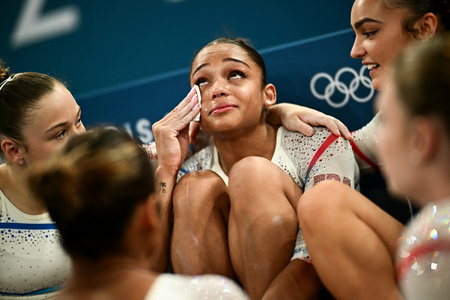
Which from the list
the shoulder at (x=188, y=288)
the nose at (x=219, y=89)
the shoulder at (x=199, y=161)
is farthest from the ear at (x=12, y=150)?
the shoulder at (x=188, y=288)

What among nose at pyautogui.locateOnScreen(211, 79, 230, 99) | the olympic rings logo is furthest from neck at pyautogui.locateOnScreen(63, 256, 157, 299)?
the olympic rings logo

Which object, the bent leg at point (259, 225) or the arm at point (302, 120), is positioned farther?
the arm at point (302, 120)

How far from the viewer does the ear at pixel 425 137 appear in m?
0.75

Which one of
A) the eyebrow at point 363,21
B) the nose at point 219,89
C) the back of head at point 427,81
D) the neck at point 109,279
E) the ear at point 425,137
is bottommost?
the nose at point 219,89

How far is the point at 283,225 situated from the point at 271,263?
11 centimetres

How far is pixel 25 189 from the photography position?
1588mm

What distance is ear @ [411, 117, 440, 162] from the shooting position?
2.46 ft

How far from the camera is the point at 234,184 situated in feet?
4.49

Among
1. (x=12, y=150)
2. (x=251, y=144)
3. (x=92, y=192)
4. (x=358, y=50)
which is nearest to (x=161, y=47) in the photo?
(x=251, y=144)

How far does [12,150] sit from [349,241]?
1.10 meters

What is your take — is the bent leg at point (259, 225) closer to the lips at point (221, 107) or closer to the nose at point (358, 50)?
the lips at point (221, 107)

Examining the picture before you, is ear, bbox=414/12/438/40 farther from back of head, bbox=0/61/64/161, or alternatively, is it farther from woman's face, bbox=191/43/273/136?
back of head, bbox=0/61/64/161

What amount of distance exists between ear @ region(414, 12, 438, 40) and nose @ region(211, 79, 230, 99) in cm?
62

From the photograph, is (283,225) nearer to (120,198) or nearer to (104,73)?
(120,198)
